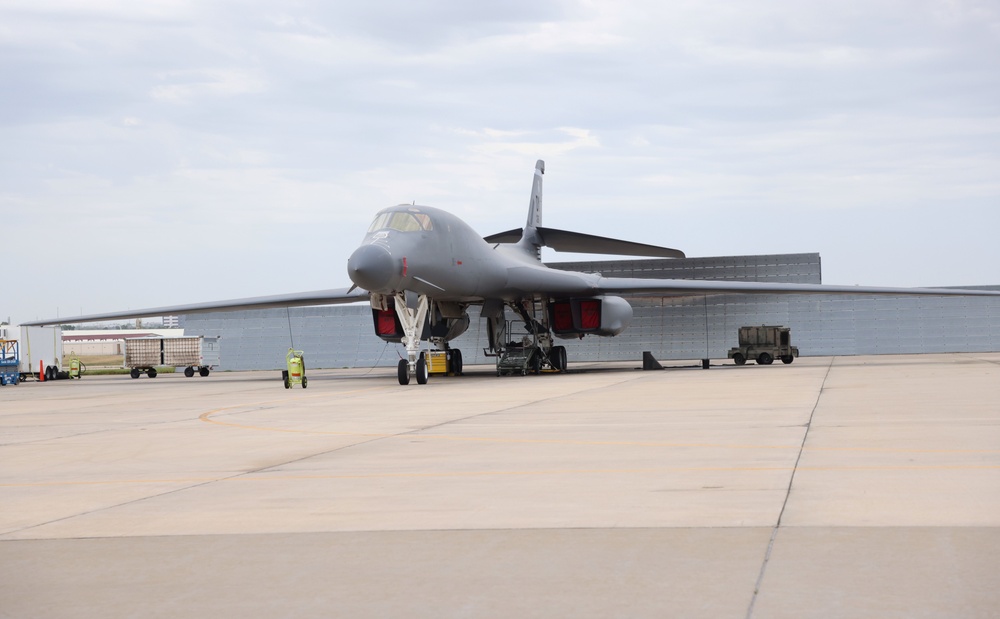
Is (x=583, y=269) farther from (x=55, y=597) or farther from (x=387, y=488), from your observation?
(x=55, y=597)

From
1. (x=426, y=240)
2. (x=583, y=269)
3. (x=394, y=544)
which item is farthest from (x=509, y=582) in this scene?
(x=583, y=269)

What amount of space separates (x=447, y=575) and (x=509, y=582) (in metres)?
0.32

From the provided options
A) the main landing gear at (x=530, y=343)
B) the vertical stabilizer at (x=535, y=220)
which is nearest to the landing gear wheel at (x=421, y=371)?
the main landing gear at (x=530, y=343)

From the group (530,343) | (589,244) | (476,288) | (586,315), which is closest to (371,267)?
(476,288)

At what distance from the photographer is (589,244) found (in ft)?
114

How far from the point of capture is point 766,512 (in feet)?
19.2

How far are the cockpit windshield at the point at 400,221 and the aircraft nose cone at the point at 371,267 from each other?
3.89ft

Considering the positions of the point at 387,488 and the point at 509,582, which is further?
the point at 387,488

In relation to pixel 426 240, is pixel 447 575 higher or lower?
lower

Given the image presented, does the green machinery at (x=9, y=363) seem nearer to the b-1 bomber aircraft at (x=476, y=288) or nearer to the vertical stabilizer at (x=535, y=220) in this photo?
the b-1 bomber aircraft at (x=476, y=288)

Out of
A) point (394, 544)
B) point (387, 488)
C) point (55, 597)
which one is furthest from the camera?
point (387, 488)

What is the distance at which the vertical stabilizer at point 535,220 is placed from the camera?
35719 mm

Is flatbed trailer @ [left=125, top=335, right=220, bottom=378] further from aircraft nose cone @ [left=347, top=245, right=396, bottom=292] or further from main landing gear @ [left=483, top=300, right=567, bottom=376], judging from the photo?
aircraft nose cone @ [left=347, top=245, right=396, bottom=292]

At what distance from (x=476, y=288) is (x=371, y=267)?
516 cm
